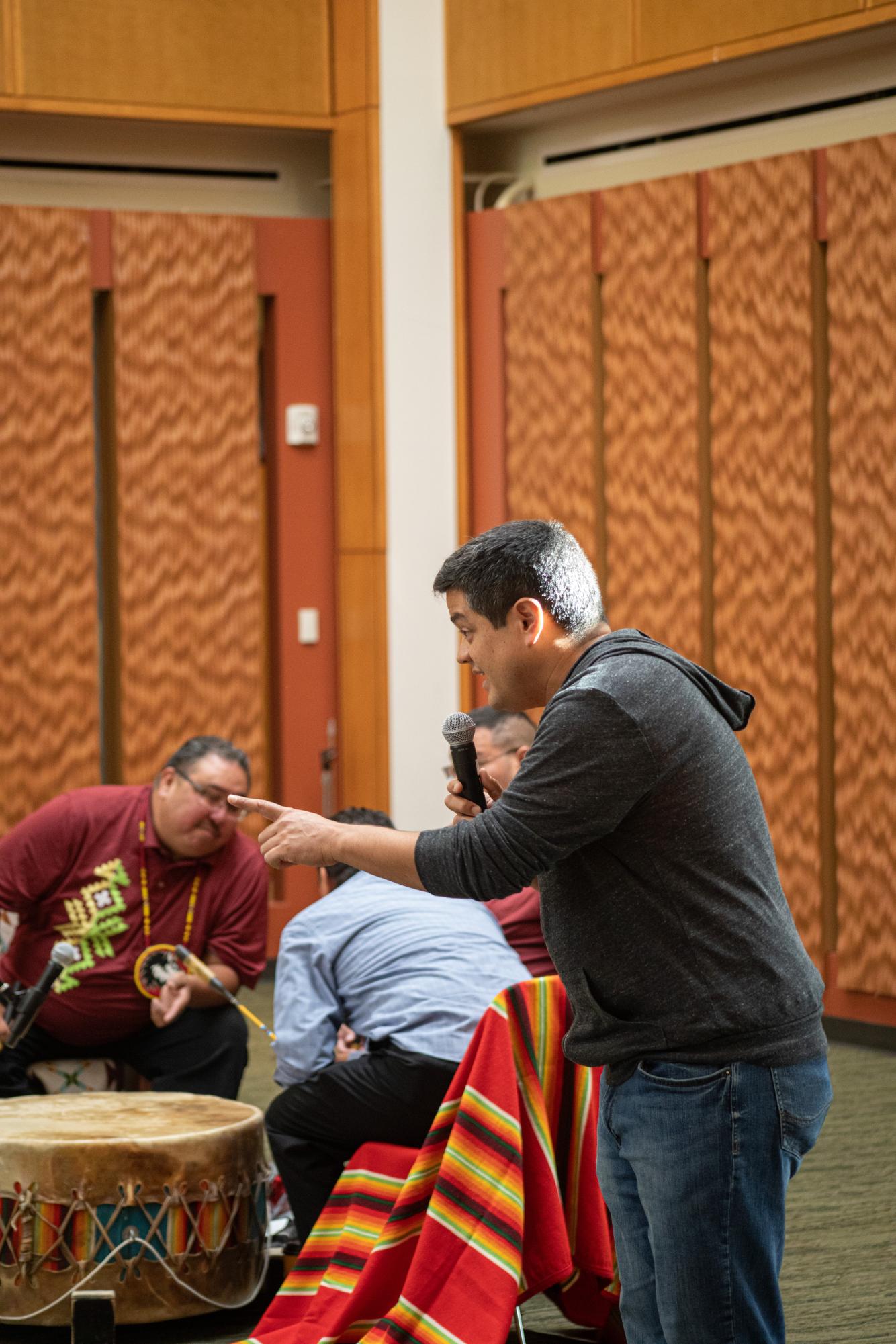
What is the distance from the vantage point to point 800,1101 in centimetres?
179

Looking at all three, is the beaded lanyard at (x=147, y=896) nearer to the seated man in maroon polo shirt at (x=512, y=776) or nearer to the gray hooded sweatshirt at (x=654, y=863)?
the seated man in maroon polo shirt at (x=512, y=776)

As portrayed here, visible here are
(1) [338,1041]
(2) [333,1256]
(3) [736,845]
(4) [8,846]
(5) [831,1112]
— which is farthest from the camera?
(5) [831,1112]

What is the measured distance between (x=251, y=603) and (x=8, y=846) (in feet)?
8.19

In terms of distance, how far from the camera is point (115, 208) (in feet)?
20.2

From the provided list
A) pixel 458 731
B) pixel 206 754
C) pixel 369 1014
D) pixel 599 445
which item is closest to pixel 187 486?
pixel 599 445

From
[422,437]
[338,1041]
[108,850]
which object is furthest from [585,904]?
[422,437]

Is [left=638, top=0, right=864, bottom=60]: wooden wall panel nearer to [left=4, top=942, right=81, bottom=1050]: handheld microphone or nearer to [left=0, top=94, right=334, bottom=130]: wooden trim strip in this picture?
[left=0, top=94, right=334, bottom=130]: wooden trim strip

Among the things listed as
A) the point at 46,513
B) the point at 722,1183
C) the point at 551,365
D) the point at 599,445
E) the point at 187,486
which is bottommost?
the point at 722,1183

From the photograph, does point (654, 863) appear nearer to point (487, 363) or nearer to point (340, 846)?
point (340, 846)

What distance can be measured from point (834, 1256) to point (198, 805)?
175 cm

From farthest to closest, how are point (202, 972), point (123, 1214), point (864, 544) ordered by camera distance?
point (864, 544) → point (202, 972) → point (123, 1214)

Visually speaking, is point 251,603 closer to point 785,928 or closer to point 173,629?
point 173,629

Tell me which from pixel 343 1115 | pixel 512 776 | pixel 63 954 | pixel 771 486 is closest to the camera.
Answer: pixel 343 1115

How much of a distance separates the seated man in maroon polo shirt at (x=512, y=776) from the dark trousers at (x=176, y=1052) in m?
0.73
